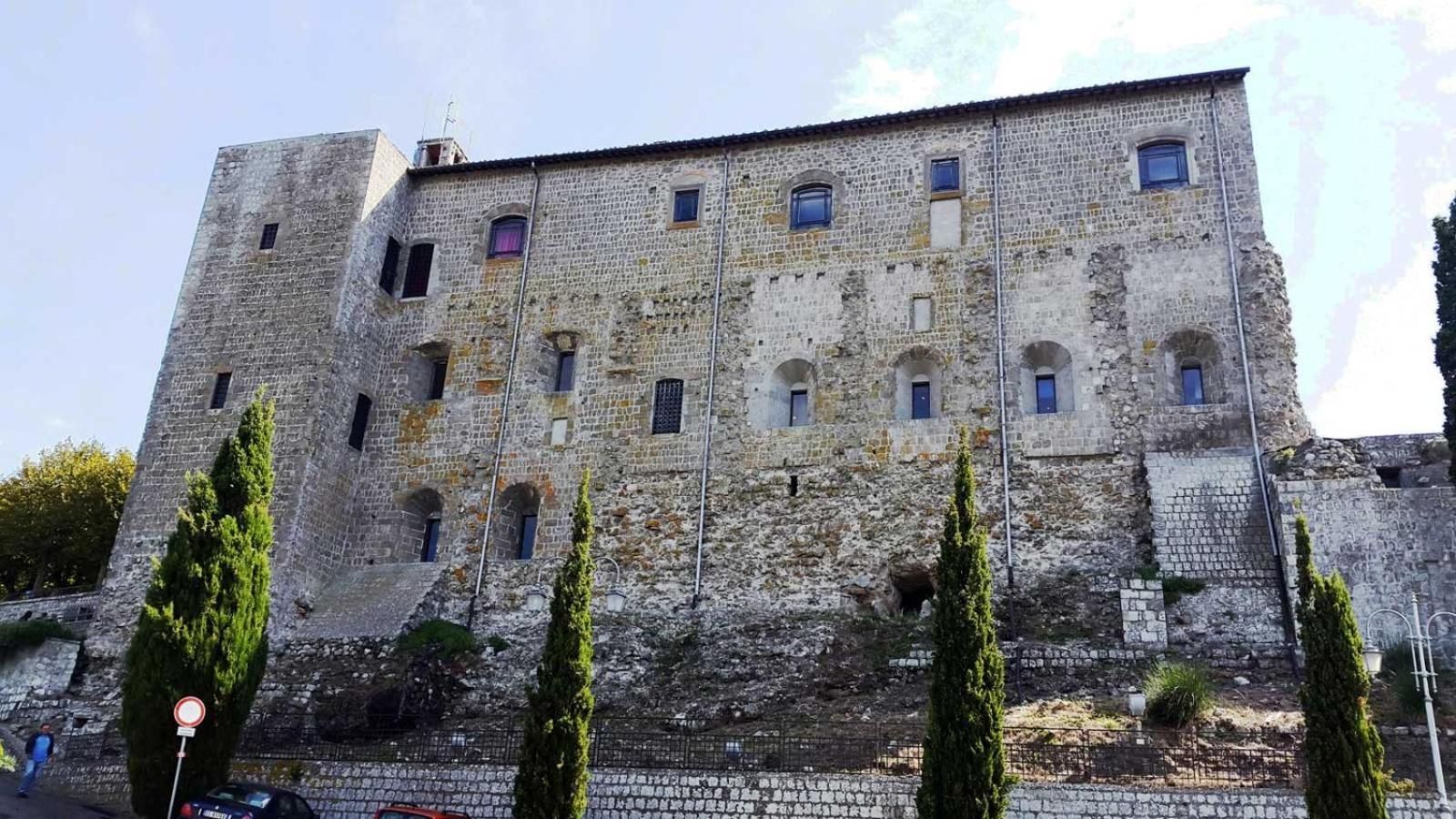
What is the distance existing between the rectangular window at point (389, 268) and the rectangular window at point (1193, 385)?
1787 centimetres

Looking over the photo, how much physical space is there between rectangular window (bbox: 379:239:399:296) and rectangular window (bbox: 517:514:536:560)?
671 centimetres

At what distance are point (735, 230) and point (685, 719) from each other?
1161 cm

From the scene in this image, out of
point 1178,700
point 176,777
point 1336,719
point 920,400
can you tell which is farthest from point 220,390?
point 1336,719

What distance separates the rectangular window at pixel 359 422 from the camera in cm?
2625

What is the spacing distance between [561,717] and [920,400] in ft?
38.5

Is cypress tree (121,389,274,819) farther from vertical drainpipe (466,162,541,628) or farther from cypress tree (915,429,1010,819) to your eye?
cypress tree (915,429,1010,819)

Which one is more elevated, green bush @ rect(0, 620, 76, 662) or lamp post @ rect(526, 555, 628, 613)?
lamp post @ rect(526, 555, 628, 613)

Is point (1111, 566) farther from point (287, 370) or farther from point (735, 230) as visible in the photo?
point (287, 370)

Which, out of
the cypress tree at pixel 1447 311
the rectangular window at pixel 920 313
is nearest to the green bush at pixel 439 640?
the rectangular window at pixel 920 313

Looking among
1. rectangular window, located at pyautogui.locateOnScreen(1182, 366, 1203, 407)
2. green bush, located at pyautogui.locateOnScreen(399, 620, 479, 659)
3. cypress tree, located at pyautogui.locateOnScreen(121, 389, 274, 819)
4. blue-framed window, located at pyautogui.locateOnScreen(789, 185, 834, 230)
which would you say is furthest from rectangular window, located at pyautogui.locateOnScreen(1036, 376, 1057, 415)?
cypress tree, located at pyautogui.locateOnScreen(121, 389, 274, 819)

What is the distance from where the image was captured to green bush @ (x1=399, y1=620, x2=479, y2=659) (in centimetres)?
2245

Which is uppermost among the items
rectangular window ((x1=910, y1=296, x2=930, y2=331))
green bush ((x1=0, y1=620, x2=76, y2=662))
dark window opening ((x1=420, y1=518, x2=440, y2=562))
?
rectangular window ((x1=910, y1=296, x2=930, y2=331))

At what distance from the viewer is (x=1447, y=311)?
782 inches

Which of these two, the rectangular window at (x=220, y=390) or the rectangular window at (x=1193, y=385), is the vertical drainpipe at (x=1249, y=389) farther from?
the rectangular window at (x=220, y=390)
